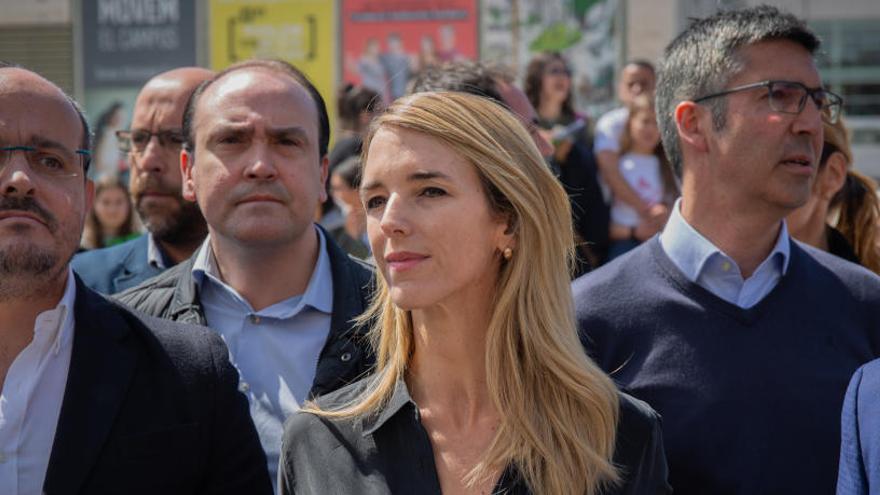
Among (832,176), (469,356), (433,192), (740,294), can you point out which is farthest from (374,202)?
(832,176)

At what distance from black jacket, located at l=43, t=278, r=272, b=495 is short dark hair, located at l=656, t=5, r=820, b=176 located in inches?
66.3

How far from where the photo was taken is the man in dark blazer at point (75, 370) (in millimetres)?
2672

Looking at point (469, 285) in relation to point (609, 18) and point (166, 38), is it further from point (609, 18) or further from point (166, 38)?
point (166, 38)

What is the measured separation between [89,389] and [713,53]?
2.12 metres

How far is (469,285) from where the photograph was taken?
8.96 feet

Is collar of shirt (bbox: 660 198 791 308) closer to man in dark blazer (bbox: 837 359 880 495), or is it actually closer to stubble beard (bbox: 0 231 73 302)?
man in dark blazer (bbox: 837 359 880 495)

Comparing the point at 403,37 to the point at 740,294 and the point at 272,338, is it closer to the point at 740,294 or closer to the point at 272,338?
the point at 272,338

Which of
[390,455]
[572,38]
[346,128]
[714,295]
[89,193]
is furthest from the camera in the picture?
[572,38]

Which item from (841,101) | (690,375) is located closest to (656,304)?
(690,375)

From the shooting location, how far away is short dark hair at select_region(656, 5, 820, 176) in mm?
3553

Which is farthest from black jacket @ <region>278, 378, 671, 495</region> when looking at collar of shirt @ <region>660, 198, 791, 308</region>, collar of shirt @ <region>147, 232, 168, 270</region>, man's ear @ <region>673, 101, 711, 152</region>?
collar of shirt @ <region>147, 232, 168, 270</region>

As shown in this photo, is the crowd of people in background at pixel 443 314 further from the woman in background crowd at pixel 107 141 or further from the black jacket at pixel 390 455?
the woman in background crowd at pixel 107 141

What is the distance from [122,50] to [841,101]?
37.2 feet

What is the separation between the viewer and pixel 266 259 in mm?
3525
